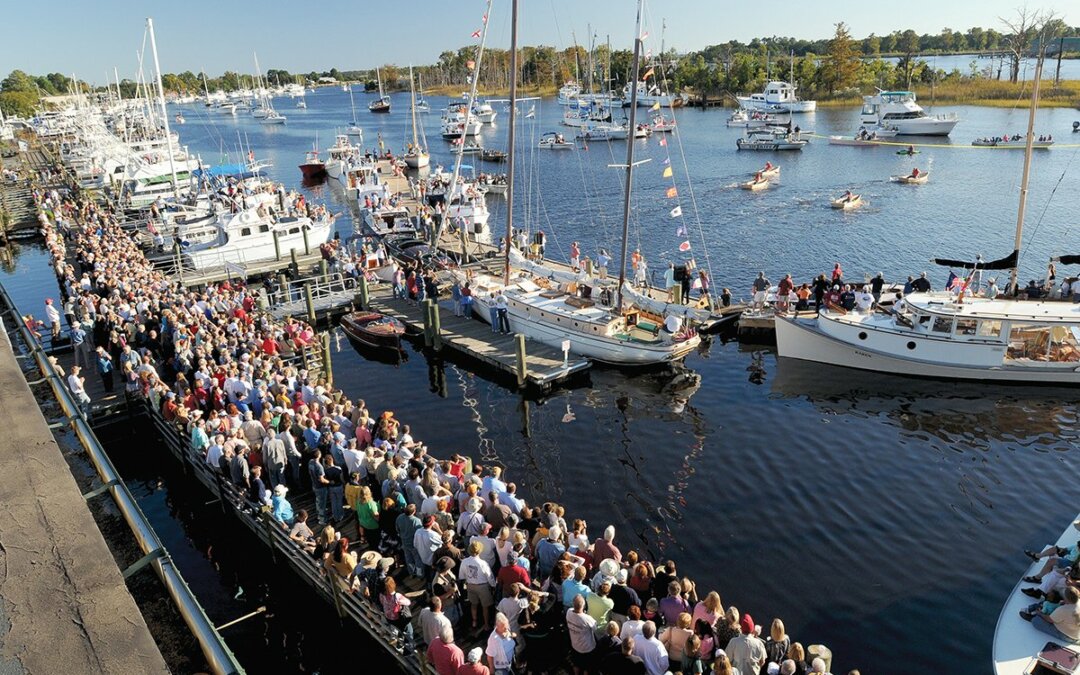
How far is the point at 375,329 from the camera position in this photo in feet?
98.0

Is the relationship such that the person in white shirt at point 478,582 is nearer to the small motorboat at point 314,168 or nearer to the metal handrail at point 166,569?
the metal handrail at point 166,569

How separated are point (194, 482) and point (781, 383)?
19.5m

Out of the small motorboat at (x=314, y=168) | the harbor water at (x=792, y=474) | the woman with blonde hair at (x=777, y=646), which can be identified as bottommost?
the harbor water at (x=792, y=474)

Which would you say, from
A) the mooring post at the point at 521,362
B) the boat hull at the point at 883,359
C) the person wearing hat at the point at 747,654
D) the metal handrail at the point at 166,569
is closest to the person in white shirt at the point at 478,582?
A: the person wearing hat at the point at 747,654

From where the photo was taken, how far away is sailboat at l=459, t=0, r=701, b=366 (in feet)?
86.5

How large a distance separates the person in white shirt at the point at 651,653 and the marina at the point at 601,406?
73cm

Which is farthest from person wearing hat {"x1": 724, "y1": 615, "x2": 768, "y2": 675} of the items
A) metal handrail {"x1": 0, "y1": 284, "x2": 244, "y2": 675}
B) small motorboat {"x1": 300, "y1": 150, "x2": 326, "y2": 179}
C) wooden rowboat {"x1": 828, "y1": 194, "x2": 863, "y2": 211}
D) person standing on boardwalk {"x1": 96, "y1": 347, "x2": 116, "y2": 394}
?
small motorboat {"x1": 300, "y1": 150, "x2": 326, "y2": 179}

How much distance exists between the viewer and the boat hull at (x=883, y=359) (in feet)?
80.9

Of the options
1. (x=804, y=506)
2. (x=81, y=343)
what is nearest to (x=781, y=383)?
(x=804, y=506)

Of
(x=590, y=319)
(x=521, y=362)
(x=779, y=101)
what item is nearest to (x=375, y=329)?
(x=521, y=362)

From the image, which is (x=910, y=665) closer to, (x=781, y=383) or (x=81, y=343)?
(x=781, y=383)

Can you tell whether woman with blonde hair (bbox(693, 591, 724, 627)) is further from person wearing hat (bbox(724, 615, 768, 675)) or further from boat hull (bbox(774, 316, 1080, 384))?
boat hull (bbox(774, 316, 1080, 384))

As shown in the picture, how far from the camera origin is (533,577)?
12.5m

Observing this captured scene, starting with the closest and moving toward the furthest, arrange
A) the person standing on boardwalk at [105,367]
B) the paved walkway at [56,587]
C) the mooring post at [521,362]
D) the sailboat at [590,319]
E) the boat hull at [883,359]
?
1. the paved walkway at [56,587]
2. the person standing on boardwalk at [105,367]
3. the boat hull at [883,359]
4. the mooring post at [521,362]
5. the sailboat at [590,319]
